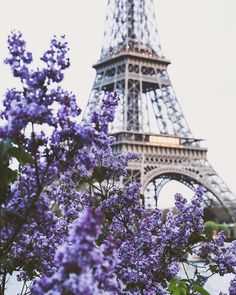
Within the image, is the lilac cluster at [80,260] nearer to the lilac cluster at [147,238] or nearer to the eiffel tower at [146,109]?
the lilac cluster at [147,238]

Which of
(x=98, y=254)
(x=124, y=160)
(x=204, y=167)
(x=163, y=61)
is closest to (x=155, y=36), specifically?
(x=163, y=61)

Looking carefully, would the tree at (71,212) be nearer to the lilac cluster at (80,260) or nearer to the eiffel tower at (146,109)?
the lilac cluster at (80,260)

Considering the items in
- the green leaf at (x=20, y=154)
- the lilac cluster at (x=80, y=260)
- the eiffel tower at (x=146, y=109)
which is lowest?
the lilac cluster at (x=80, y=260)

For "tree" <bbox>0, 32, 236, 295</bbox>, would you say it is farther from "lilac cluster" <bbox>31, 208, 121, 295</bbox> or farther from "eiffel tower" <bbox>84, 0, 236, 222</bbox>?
"eiffel tower" <bbox>84, 0, 236, 222</bbox>

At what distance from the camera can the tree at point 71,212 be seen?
8.15ft

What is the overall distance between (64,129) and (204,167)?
158 feet

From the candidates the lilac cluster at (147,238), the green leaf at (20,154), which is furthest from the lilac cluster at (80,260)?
the lilac cluster at (147,238)

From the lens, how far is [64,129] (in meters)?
3.60

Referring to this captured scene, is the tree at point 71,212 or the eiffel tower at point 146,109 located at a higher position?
the eiffel tower at point 146,109

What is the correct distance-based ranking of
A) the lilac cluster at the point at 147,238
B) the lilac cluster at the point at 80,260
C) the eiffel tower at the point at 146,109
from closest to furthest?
1. the lilac cluster at the point at 80,260
2. the lilac cluster at the point at 147,238
3. the eiffel tower at the point at 146,109

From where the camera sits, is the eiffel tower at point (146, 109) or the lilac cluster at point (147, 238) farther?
the eiffel tower at point (146, 109)

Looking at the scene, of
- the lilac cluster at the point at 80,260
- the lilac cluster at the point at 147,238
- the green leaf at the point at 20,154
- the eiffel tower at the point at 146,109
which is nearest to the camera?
the lilac cluster at the point at 80,260

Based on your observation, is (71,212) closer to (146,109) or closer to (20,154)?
(20,154)

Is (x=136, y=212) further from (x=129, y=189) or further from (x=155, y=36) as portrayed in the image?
(x=155, y=36)
